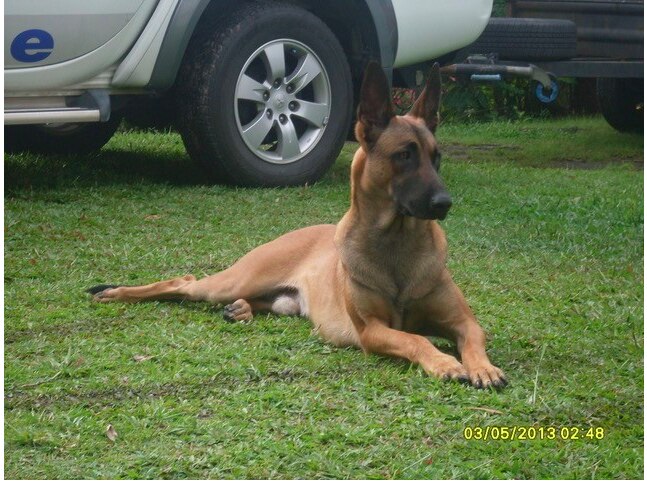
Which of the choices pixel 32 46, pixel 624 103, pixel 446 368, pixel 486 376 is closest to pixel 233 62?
pixel 32 46

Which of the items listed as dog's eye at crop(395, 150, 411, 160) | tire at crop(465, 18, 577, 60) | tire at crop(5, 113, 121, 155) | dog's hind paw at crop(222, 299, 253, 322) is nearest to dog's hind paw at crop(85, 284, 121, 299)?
dog's hind paw at crop(222, 299, 253, 322)

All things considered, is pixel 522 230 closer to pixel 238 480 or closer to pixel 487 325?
pixel 487 325

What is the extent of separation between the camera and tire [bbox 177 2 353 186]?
754cm

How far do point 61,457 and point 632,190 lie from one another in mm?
6052

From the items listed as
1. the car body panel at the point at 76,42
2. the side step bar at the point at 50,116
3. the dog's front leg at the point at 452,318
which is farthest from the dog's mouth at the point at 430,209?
the car body panel at the point at 76,42

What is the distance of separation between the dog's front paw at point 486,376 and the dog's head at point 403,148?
600mm

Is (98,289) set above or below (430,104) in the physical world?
below

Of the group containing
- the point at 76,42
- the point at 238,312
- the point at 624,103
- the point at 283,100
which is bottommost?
the point at 624,103

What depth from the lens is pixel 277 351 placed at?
444 cm

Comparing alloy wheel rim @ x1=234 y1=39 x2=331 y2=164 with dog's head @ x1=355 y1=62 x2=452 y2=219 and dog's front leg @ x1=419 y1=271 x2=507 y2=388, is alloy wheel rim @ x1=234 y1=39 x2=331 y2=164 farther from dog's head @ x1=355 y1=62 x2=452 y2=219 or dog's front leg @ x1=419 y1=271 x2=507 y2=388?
dog's front leg @ x1=419 y1=271 x2=507 y2=388

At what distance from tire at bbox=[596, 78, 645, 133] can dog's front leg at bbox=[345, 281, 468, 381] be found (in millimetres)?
8158

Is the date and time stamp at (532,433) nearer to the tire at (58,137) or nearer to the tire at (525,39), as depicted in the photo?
the tire at (58,137)

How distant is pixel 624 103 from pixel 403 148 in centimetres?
827

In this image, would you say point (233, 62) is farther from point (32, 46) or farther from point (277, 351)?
A: point (277, 351)
